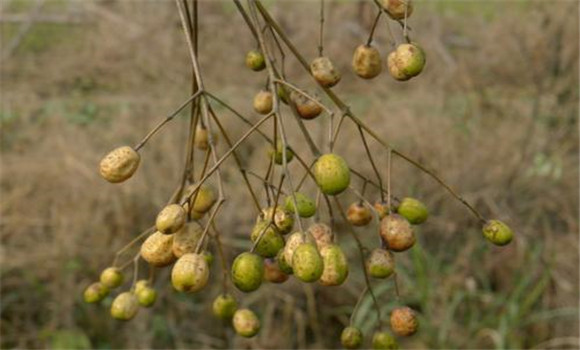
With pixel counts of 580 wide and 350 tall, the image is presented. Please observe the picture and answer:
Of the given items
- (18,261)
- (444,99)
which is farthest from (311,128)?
(18,261)

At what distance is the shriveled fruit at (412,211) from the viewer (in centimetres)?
86

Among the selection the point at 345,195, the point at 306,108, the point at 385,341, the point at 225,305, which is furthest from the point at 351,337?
the point at 345,195

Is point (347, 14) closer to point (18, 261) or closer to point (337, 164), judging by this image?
point (18, 261)

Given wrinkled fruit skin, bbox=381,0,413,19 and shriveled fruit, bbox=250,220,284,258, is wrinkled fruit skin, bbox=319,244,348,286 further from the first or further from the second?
wrinkled fruit skin, bbox=381,0,413,19

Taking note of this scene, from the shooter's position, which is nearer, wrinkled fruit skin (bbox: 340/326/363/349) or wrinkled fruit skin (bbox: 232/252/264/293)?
wrinkled fruit skin (bbox: 232/252/264/293)

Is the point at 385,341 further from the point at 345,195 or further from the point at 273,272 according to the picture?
the point at 345,195

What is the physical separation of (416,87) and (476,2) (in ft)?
9.81

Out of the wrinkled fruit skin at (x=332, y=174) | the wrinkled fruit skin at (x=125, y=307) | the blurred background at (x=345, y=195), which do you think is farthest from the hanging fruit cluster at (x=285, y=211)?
the blurred background at (x=345, y=195)

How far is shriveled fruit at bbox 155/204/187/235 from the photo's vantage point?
26.9 inches

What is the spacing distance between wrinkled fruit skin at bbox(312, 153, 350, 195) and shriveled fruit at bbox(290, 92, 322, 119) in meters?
0.13

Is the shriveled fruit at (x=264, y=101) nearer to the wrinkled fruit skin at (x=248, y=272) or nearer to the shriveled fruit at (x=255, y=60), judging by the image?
the shriveled fruit at (x=255, y=60)

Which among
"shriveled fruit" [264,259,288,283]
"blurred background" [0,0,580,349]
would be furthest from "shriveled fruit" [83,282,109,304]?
"blurred background" [0,0,580,349]

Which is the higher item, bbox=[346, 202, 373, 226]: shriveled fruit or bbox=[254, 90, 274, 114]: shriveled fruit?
bbox=[254, 90, 274, 114]: shriveled fruit

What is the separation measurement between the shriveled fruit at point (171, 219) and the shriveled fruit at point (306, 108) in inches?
7.0
